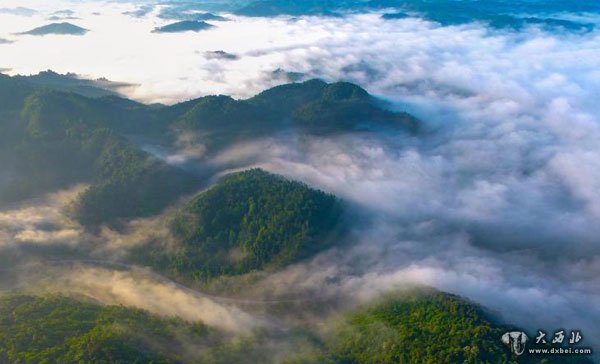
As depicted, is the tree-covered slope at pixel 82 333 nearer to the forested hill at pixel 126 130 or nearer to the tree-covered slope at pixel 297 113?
the forested hill at pixel 126 130

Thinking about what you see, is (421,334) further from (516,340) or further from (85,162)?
(85,162)

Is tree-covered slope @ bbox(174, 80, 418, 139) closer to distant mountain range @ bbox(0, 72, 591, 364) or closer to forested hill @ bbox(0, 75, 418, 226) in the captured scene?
forested hill @ bbox(0, 75, 418, 226)

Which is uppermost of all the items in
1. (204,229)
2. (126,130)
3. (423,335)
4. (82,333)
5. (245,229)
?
(126,130)

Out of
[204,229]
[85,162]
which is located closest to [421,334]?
[204,229]

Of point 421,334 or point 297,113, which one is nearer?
point 421,334

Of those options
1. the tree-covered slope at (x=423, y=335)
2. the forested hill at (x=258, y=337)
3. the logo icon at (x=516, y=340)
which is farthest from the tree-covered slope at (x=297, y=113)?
the logo icon at (x=516, y=340)

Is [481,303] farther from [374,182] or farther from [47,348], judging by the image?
[47,348]

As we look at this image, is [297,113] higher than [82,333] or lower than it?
higher

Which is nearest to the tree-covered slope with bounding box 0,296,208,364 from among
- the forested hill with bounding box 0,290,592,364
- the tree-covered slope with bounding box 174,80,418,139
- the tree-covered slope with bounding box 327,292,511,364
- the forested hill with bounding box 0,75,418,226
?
the forested hill with bounding box 0,290,592,364
